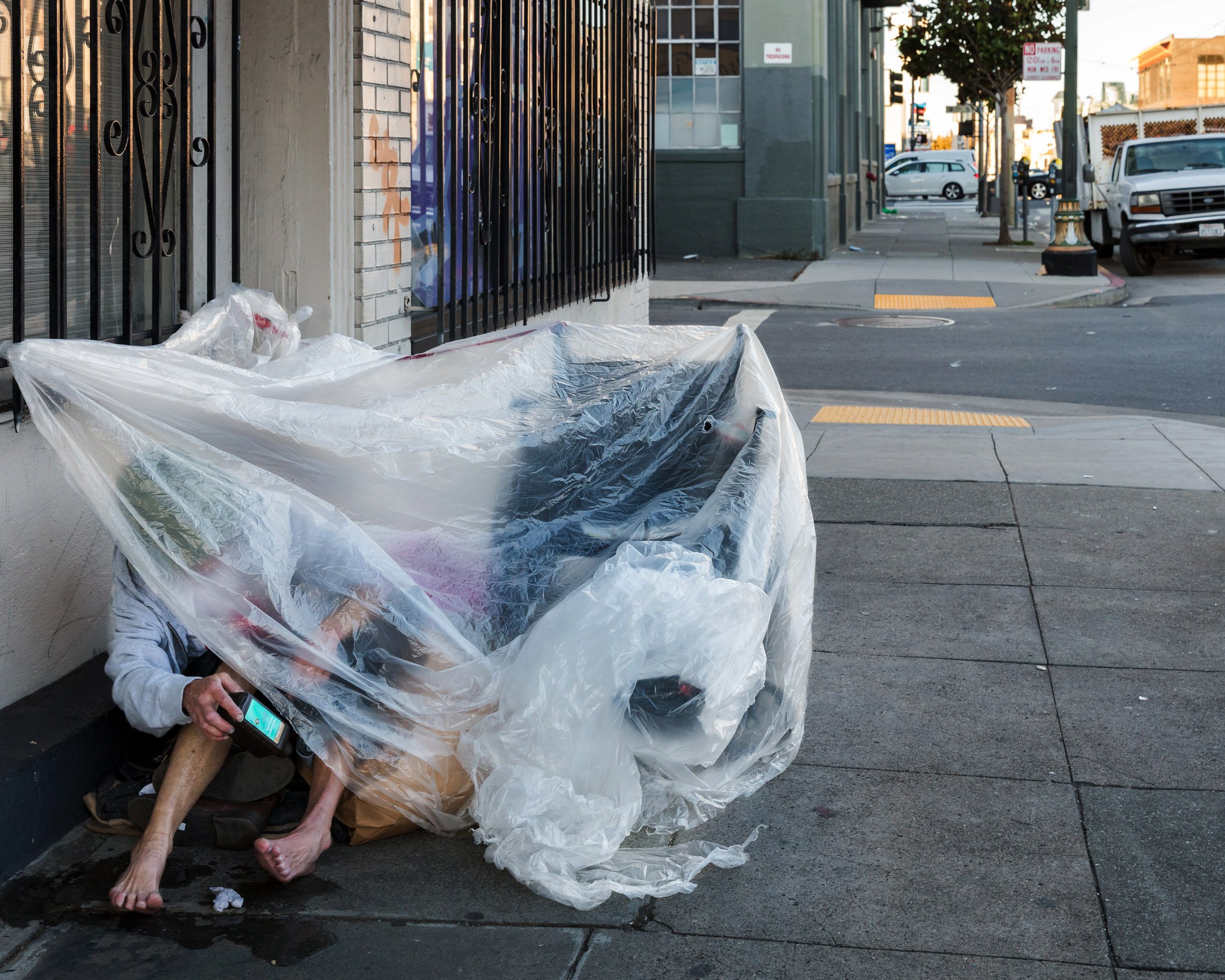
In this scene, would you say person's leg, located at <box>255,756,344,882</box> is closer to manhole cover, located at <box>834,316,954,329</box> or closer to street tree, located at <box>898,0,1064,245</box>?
manhole cover, located at <box>834,316,954,329</box>

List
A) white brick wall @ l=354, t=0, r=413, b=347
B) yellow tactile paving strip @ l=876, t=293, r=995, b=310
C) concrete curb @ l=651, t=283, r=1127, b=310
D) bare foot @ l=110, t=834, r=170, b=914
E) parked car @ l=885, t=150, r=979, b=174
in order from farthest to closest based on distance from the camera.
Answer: parked car @ l=885, t=150, r=979, b=174 → yellow tactile paving strip @ l=876, t=293, r=995, b=310 → concrete curb @ l=651, t=283, r=1127, b=310 → white brick wall @ l=354, t=0, r=413, b=347 → bare foot @ l=110, t=834, r=170, b=914

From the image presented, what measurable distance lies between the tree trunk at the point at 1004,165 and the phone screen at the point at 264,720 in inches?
901

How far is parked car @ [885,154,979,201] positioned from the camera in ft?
168

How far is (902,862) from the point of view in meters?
3.15

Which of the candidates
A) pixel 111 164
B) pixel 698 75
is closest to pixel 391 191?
pixel 111 164

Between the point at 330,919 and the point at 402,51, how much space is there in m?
3.63

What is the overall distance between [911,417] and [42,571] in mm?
6417

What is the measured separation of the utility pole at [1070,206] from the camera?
59.4 ft

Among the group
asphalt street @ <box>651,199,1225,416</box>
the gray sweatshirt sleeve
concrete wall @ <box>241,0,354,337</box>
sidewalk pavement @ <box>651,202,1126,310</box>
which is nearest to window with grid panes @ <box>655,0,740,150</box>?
sidewalk pavement @ <box>651,202,1126,310</box>

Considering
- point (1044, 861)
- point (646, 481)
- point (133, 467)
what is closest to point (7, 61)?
point (133, 467)

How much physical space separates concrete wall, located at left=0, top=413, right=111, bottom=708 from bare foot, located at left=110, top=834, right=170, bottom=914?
2.43 ft

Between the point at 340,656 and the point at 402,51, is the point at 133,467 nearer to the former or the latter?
the point at 340,656

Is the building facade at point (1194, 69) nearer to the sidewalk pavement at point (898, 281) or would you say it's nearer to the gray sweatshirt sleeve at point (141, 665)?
the sidewalk pavement at point (898, 281)

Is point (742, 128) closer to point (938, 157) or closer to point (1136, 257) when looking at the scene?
point (1136, 257)
